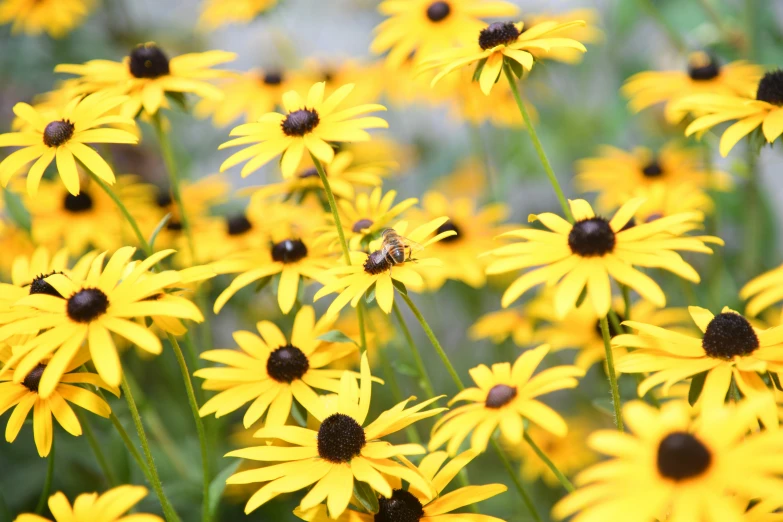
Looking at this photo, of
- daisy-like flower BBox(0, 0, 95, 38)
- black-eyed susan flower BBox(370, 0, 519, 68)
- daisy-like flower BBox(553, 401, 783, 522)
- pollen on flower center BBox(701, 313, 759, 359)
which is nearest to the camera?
daisy-like flower BBox(553, 401, 783, 522)

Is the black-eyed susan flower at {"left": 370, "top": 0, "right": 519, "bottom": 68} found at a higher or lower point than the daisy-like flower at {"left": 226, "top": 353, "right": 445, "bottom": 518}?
higher

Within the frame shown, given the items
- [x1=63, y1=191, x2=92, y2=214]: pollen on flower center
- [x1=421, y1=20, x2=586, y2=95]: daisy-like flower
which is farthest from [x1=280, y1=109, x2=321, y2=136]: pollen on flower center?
[x1=63, y1=191, x2=92, y2=214]: pollen on flower center

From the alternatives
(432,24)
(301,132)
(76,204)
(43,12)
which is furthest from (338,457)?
(43,12)

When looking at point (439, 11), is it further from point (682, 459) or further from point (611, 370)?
point (682, 459)

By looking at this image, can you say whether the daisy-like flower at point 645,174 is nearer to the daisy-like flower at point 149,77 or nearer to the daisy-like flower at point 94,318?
the daisy-like flower at point 149,77

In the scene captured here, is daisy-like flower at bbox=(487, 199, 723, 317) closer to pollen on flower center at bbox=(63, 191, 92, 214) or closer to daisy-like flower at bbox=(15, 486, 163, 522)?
daisy-like flower at bbox=(15, 486, 163, 522)

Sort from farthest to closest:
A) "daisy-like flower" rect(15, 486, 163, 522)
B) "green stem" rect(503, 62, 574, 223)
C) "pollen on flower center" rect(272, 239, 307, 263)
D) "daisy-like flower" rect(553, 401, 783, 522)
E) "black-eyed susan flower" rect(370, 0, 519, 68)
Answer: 1. "black-eyed susan flower" rect(370, 0, 519, 68)
2. "pollen on flower center" rect(272, 239, 307, 263)
3. "green stem" rect(503, 62, 574, 223)
4. "daisy-like flower" rect(15, 486, 163, 522)
5. "daisy-like flower" rect(553, 401, 783, 522)

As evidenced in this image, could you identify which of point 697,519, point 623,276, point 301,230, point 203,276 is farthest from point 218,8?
point 697,519
